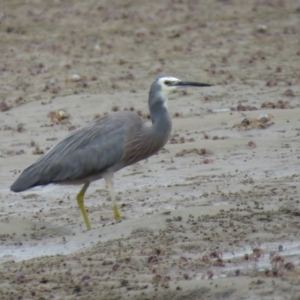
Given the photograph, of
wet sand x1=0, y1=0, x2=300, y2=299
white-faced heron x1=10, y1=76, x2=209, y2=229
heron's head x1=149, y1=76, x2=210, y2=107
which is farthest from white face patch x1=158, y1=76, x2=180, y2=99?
wet sand x1=0, y1=0, x2=300, y2=299

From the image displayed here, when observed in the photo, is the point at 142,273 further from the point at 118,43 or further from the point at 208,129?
the point at 118,43

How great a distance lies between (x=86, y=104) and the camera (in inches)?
579

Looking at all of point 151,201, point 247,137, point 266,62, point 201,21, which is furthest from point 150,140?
point 201,21

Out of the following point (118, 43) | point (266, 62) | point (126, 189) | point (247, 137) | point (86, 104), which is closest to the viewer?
point (126, 189)

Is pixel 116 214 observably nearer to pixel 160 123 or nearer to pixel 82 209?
pixel 82 209

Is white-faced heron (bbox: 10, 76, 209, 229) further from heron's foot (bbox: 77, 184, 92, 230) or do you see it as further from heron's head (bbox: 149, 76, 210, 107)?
heron's head (bbox: 149, 76, 210, 107)

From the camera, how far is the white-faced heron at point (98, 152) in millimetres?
9672

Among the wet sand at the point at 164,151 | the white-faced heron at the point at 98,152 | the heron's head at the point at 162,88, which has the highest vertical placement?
the heron's head at the point at 162,88

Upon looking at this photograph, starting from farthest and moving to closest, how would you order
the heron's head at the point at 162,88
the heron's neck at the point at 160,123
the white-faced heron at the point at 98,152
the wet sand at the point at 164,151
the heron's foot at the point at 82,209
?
the heron's head at the point at 162,88 → the heron's neck at the point at 160,123 → the white-faced heron at the point at 98,152 → the heron's foot at the point at 82,209 → the wet sand at the point at 164,151

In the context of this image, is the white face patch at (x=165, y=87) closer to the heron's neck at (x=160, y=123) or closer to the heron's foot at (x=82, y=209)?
the heron's neck at (x=160, y=123)

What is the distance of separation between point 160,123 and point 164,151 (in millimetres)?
1778

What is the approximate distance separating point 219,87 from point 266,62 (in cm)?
163

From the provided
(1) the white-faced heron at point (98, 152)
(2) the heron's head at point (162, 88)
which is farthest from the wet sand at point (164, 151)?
(2) the heron's head at point (162, 88)

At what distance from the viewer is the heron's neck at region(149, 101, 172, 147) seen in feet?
33.5
